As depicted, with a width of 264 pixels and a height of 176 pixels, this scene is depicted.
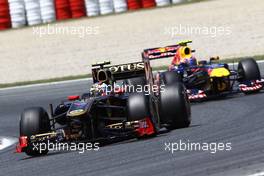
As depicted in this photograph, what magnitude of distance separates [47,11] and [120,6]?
118 inches

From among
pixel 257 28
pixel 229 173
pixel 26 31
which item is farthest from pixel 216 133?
pixel 26 31

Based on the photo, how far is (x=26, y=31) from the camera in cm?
3334

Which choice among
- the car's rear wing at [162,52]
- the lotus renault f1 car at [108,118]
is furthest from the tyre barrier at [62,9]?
the lotus renault f1 car at [108,118]

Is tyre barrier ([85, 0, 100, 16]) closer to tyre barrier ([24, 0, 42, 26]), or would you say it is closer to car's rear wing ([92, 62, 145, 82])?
tyre barrier ([24, 0, 42, 26])

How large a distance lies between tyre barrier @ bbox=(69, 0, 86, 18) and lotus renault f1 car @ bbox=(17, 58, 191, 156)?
1946 centimetres

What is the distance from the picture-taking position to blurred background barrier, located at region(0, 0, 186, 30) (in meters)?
32.2

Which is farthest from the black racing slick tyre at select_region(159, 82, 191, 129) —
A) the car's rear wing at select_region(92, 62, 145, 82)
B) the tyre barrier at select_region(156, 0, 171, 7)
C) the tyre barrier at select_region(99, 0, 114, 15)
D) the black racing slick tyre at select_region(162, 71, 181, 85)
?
the tyre barrier at select_region(99, 0, 114, 15)

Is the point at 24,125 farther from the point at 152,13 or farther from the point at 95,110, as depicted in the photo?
the point at 152,13

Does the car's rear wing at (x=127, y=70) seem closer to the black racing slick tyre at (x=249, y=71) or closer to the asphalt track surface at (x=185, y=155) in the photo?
the asphalt track surface at (x=185, y=155)

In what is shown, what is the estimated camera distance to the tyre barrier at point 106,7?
32438 mm

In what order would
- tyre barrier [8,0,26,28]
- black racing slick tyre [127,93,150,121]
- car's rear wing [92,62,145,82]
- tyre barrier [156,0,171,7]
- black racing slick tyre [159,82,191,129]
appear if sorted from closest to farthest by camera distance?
black racing slick tyre [127,93,150,121] → black racing slick tyre [159,82,191,129] → car's rear wing [92,62,145,82] → tyre barrier [156,0,171,7] → tyre barrier [8,0,26,28]

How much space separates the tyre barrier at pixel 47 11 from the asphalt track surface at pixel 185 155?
1626cm

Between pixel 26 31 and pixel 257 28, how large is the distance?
10201 millimetres

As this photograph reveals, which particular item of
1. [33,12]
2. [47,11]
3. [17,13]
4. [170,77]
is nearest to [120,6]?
[47,11]
